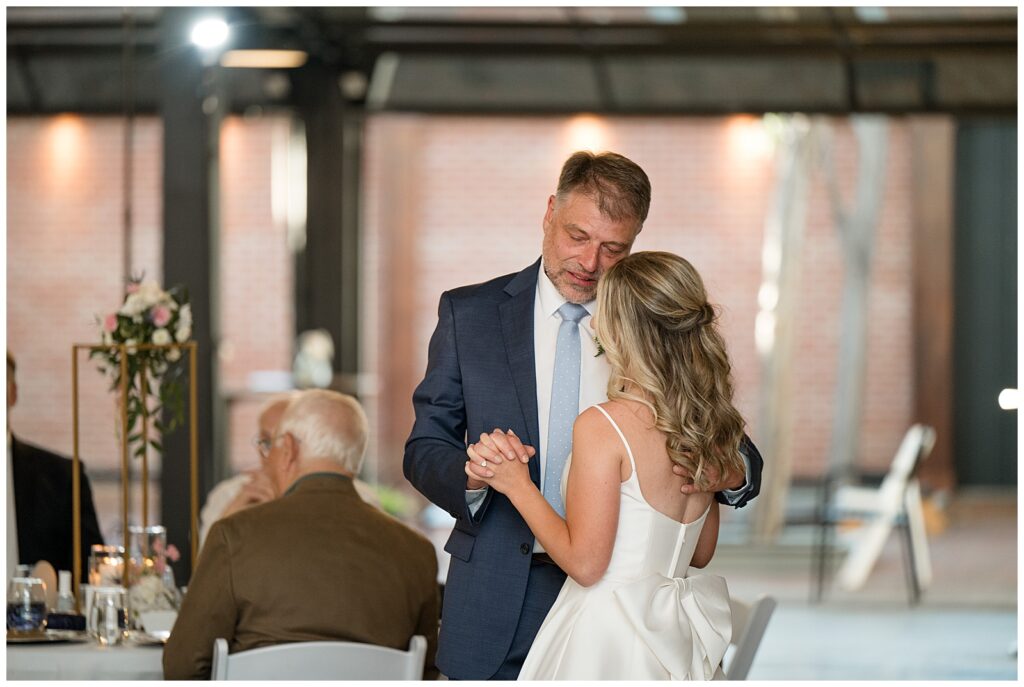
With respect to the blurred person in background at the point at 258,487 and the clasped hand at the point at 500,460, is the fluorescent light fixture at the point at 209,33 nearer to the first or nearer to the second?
the blurred person in background at the point at 258,487

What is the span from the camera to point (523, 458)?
7.61 ft

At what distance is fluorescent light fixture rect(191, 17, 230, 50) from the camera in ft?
18.2

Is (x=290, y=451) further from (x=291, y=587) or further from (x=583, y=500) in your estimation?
(x=583, y=500)

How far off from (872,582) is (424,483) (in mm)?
6447

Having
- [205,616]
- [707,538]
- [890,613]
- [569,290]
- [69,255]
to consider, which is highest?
[69,255]

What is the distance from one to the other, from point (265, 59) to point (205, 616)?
5094 mm

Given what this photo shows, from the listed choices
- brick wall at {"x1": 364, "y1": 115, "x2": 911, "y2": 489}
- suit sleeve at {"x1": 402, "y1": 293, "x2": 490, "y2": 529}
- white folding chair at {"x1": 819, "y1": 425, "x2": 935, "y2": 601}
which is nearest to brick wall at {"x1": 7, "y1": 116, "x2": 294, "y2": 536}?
suit sleeve at {"x1": 402, "y1": 293, "x2": 490, "y2": 529}

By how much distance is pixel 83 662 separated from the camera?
3061 mm

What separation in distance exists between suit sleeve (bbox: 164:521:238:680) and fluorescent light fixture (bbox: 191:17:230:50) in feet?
9.65


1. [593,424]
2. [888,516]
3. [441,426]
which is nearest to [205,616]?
[441,426]

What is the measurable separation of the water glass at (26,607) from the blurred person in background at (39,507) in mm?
487

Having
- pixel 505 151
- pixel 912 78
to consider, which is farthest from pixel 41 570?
pixel 505 151

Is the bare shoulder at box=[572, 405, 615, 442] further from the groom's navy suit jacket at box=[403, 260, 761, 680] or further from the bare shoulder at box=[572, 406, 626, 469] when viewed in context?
the groom's navy suit jacket at box=[403, 260, 761, 680]

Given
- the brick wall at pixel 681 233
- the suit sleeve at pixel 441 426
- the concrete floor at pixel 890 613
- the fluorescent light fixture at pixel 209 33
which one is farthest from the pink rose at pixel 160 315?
the brick wall at pixel 681 233
